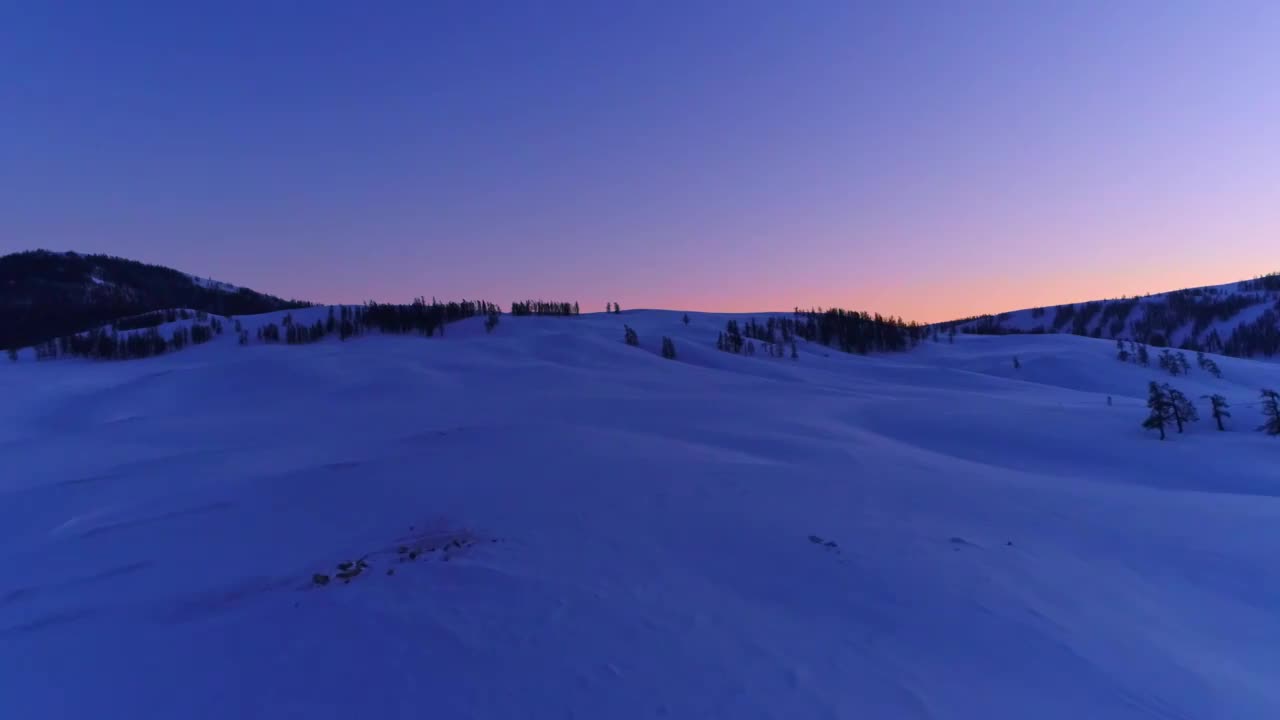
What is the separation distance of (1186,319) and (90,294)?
51.5 meters

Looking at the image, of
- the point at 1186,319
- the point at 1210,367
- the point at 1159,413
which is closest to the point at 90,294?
the point at 1159,413

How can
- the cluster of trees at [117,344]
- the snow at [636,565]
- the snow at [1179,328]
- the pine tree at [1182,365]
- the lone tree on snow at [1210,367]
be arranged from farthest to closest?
the snow at [1179,328] → the cluster of trees at [117,344] → the pine tree at [1182,365] → the lone tree on snow at [1210,367] → the snow at [636,565]

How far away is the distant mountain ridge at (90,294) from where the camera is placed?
2772cm

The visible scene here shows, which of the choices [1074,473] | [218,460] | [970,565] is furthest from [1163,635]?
[218,460]

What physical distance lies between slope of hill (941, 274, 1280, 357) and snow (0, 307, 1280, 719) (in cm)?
1633

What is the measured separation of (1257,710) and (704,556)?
1.98 meters

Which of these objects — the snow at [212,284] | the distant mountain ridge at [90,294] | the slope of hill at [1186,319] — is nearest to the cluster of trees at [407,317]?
the slope of hill at [1186,319]

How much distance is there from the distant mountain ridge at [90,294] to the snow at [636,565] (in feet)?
93.7

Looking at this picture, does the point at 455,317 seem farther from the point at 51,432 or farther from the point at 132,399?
the point at 51,432

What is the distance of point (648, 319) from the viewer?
1642cm

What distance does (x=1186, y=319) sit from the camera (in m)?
21.1

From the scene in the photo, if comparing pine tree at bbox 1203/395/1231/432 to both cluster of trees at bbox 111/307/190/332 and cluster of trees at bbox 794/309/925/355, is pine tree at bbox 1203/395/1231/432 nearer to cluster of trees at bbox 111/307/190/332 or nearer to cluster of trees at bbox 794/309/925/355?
cluster of trees at bbox 794/309/925/355

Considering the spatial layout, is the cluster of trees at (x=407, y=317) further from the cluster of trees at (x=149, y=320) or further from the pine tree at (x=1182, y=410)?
the pine tree at (x=1182, y=410)

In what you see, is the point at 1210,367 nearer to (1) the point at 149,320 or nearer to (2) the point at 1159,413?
(2) the point at 1159,413
